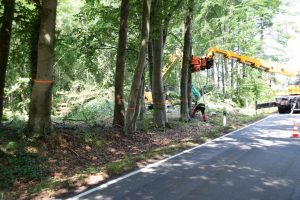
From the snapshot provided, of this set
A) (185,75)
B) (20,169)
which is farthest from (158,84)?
(20,169)

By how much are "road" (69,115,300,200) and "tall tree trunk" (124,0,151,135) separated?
10.6ft

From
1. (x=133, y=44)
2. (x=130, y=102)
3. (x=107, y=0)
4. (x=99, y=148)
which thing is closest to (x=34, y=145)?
(x=99, y=148)

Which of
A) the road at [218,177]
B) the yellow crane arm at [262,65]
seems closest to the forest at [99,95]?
the road at [218,177]

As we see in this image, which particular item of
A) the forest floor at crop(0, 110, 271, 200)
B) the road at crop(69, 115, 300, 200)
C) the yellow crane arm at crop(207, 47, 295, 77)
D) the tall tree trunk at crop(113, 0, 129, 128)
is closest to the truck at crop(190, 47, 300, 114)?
the yellow crane arm at crop(207, 47, 295, 77)

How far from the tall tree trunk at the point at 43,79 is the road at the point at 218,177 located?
3.39m

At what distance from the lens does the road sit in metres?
7.54

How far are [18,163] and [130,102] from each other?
650 cm

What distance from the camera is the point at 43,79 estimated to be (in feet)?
37.1

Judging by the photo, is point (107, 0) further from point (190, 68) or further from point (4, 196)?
point (4, 196)

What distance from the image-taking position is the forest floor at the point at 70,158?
8.42 meters

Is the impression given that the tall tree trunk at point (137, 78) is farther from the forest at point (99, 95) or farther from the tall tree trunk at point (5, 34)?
the tall tree trunk at point (5, 34)

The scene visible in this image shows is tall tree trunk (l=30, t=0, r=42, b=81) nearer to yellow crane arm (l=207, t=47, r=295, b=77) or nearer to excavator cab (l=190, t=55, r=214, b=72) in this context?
excavator cab (l=190, t=55, r=214, b=72)

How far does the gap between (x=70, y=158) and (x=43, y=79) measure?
93.4 inches

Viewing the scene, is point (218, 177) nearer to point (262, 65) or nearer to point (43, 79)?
point (43, 79)
